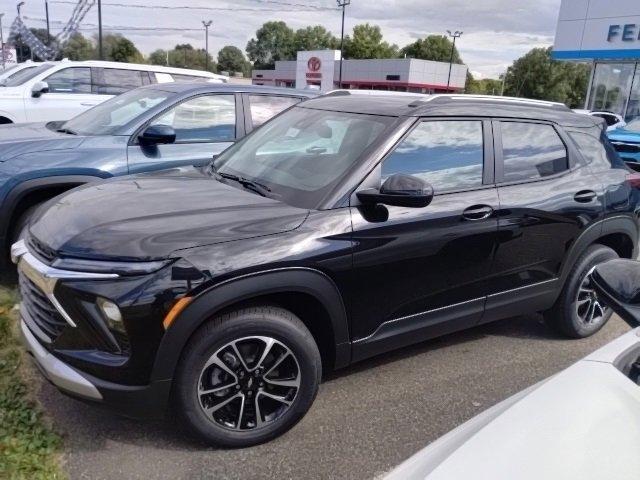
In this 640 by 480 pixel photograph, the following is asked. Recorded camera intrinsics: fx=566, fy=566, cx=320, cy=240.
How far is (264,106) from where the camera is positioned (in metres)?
5.86

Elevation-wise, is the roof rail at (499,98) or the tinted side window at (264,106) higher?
the roof rail at (499,98)

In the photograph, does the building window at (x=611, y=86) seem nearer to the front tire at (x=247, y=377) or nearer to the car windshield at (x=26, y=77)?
the car windshield at (x=26, y=77)

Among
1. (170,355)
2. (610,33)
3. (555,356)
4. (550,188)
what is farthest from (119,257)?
(610,33)

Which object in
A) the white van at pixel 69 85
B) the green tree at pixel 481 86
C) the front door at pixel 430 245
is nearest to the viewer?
the front door at pixel 430 245

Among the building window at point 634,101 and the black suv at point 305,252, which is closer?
the black suv at point 305,252

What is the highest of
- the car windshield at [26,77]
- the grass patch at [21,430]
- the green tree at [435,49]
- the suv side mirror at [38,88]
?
the green tree at [435,49]

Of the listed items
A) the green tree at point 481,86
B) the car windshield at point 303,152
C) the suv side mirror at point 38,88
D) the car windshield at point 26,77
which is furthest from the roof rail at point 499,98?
the green tree at point 481,86

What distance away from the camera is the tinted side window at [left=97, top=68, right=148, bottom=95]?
9992 millimetres

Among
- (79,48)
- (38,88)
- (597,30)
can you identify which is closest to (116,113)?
(38,88)

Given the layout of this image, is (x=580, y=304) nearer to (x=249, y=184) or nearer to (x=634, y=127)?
(x=249, y=184)

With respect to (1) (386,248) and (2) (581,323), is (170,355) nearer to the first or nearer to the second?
(1) (386,248)

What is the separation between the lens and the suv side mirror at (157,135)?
4918 millimetres

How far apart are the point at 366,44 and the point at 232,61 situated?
3567 centimetres

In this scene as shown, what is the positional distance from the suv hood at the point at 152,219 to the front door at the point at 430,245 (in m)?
0.50
